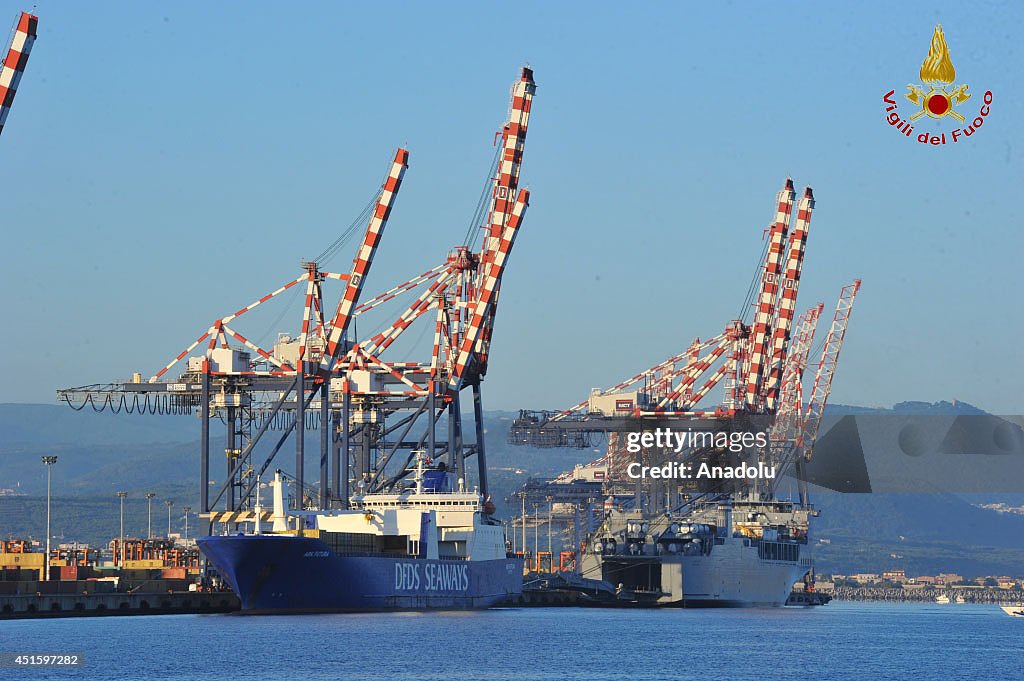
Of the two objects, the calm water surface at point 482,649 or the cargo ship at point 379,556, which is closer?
the calm water surface at point 482,649

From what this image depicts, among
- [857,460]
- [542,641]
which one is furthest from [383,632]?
[857,460]

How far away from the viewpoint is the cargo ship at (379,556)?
278 feet

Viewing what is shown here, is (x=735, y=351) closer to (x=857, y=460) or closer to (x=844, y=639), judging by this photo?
(x=844, y=639)

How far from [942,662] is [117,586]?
170ft

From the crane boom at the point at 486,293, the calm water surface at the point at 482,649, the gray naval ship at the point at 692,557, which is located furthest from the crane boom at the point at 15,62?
the gray naval ship at the point at 692,557

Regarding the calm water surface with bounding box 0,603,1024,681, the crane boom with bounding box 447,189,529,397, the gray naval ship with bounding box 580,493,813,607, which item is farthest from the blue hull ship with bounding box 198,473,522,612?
the gray naval ship with bounding box 580,493,813,607

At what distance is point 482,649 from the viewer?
68812 millimetres

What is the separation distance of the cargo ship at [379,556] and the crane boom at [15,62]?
995 inches

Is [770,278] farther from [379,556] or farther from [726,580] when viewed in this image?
[379,556]

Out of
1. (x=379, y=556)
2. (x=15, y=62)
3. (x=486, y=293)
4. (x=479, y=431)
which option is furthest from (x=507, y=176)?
(x=15, y=62)

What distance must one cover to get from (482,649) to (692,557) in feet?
195

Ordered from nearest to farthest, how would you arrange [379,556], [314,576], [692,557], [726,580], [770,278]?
[314,576] < [379,556] < [692,557] < [726,580] < [770,278]

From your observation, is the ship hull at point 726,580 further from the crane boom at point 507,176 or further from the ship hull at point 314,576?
the ship hull at point 314,576

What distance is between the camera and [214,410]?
10262 cm
